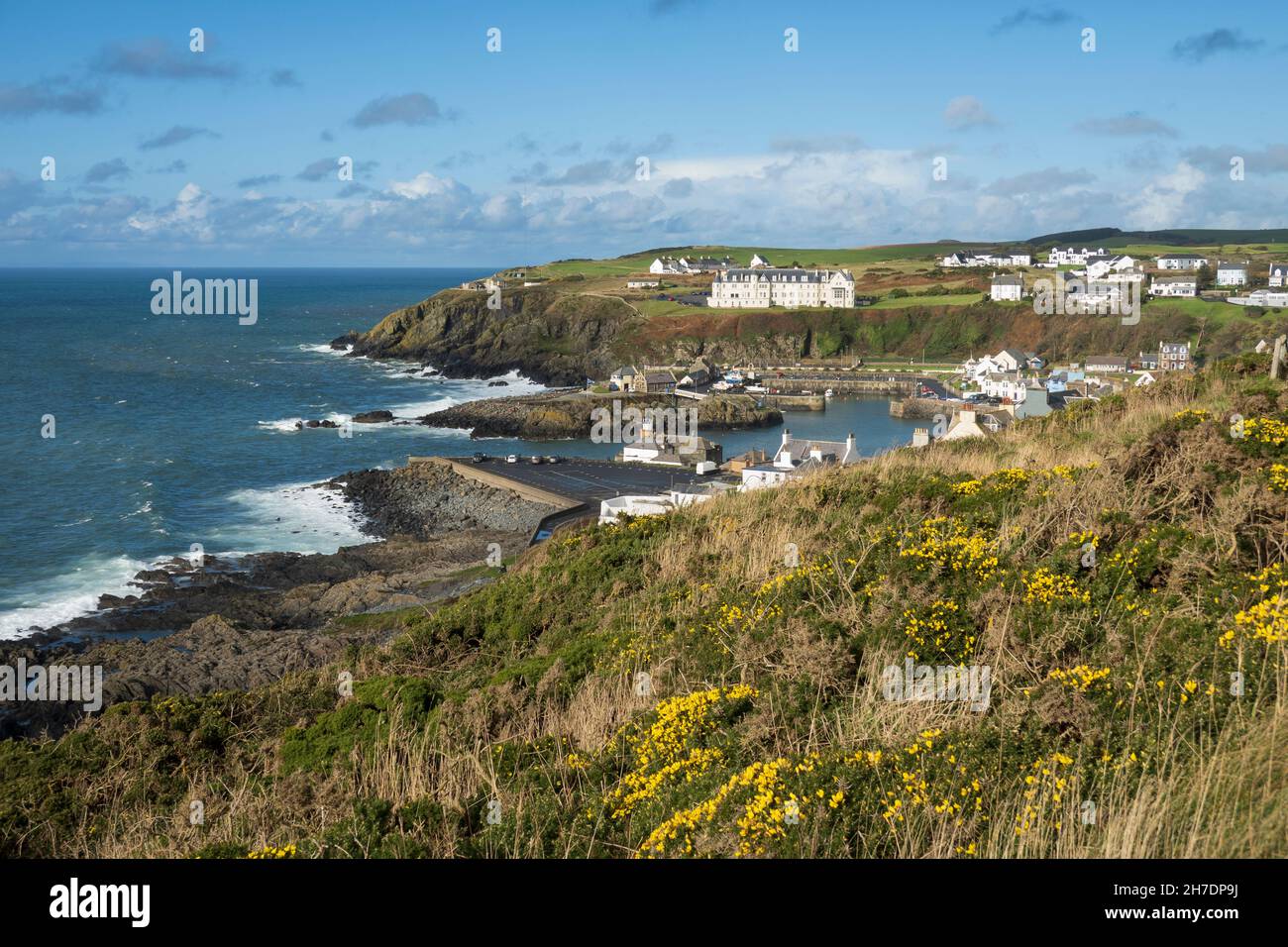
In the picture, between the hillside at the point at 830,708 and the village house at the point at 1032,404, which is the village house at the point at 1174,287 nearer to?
the village house at the point at 1032,404

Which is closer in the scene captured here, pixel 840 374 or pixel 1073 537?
pixel 1073 537

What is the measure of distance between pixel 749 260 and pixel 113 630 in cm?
15230

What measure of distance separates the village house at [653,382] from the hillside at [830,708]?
68594 mm

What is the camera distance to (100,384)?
77.2m

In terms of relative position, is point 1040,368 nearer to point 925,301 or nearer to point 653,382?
point 925,301

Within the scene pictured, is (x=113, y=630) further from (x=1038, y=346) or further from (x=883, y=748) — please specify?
(x=1038, y=346)

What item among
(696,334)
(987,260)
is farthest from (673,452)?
(987,260)

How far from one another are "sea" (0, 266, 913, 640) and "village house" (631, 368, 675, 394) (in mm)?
10752

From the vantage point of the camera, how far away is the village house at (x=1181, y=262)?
118 m

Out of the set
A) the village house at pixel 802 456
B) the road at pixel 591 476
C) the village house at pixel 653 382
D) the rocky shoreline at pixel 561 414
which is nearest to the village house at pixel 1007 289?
the village house at pixel 653 382

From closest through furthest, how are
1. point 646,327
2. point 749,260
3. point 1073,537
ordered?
1. point 1073,537
2. point 646,327
3. point 749,260

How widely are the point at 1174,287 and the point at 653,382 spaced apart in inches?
2421
